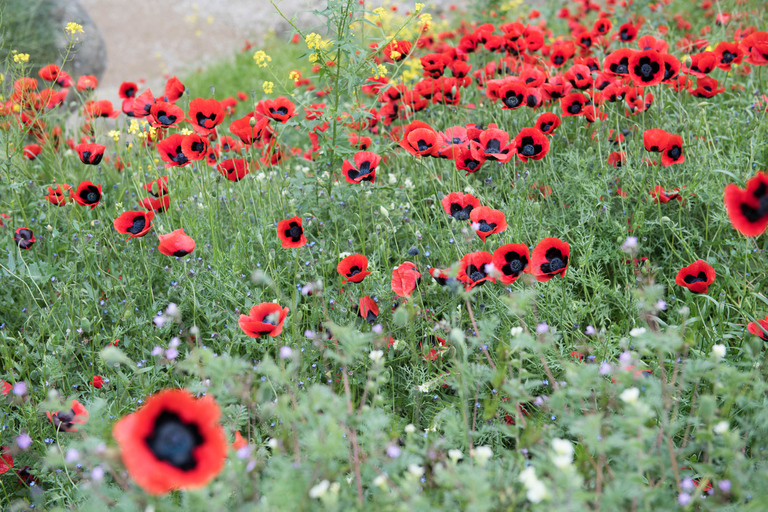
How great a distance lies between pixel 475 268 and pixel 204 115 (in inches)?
57.4

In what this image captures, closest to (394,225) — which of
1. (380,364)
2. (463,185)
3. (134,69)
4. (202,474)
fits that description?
(463,185)

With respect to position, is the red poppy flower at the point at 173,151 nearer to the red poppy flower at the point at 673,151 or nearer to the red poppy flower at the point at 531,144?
the red poppy flower at the point at 531,144

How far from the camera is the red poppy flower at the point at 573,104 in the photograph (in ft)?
9.91

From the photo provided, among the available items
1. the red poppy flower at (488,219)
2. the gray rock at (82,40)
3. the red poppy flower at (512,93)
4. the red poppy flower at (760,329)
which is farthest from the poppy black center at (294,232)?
the gray rock at (82,40)

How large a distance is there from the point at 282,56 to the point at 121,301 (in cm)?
615

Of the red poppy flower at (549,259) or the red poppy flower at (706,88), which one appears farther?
the red poppy flower at (706,88)

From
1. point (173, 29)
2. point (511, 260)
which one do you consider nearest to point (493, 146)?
point (511, 260)

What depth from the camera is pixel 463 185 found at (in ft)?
10.6

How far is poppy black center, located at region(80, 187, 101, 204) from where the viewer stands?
8.43 feet

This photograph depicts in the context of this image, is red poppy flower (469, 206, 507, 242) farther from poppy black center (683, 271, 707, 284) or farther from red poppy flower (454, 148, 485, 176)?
poppy black center (683, 271, 707, 284)

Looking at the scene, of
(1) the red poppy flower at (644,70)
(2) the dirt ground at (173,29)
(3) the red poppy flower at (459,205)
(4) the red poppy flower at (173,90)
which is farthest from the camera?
(2) the dirt ground at (173,29)

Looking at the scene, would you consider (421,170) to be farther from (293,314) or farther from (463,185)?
(293,314)

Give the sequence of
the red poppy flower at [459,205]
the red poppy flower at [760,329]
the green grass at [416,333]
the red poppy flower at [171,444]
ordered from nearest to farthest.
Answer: the red poppy flower at [171,444] → the green grass at [416,333] → the red poppy flower at [760,329] → the red poppy flower at [459,205]

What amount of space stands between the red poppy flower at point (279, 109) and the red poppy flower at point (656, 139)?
1636 mm
